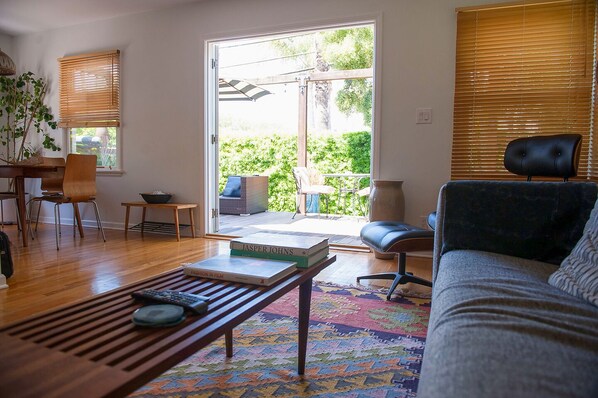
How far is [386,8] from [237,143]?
4.70 metres

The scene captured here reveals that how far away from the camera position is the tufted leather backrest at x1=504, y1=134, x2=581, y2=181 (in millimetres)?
2084

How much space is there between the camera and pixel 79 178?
3.98 metres

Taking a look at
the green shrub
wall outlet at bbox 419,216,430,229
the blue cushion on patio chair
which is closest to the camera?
wall outlet at bbox 419,216,430,229

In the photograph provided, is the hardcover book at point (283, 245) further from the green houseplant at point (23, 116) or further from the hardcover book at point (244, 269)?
the green houseplant at point (23, 116)

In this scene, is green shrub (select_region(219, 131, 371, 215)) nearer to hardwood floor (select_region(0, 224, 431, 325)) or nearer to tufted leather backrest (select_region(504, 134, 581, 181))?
hardwood floor (select_region(0, 224, 431, 325))

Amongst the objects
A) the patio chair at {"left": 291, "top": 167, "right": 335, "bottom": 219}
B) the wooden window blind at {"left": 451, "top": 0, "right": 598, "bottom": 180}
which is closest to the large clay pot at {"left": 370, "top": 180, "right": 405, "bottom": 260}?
the wooden window blind at {"left": 451, "top": 0, "right": 598, "bottom": 180}

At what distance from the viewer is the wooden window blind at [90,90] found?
4.79 m

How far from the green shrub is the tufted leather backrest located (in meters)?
4.51

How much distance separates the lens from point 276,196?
7516mm

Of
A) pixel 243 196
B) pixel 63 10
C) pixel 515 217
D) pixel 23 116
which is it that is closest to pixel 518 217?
pixel 515 217

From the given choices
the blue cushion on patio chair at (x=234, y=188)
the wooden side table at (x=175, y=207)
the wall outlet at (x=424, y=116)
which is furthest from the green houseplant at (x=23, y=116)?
the wall outlet at (x=424, y=116)

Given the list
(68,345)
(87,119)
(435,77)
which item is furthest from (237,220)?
(68,345)

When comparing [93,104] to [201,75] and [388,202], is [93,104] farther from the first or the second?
[388,202]

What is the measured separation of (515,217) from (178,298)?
128 cm
